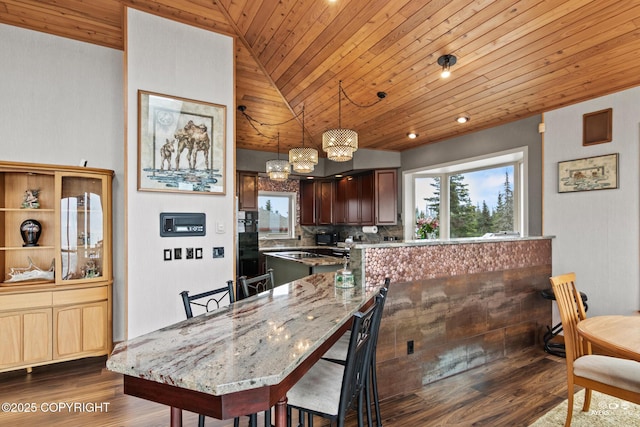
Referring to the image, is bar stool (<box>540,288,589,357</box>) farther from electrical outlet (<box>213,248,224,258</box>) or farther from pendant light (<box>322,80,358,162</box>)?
electrical outlet (<box>213,248,224,258</box>)

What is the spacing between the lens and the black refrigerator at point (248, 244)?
5823 millimetres

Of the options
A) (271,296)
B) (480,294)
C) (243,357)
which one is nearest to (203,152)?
(271,296)

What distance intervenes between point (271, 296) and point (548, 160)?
3.52 m

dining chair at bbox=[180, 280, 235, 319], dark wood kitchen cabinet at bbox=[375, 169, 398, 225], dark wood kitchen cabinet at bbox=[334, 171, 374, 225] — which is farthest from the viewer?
dark wood kitchen cabinet at bbox=[334, 171, 374, 225]

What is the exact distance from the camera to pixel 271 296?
6.71 ft

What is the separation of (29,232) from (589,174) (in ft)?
17.9

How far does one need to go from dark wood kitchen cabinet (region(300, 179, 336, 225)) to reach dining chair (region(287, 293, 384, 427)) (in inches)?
210

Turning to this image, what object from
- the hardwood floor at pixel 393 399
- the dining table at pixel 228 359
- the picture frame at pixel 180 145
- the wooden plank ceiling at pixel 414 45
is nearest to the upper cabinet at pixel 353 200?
the wooden plank ceiling at pixel 414 45

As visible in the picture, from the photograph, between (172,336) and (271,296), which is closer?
(172,336)

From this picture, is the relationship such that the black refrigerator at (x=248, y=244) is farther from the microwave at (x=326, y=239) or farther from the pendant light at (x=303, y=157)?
the pendant light at (x=303, y=157)

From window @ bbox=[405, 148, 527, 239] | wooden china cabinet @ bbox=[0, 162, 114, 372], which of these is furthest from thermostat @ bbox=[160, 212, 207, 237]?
window @ bbox=[405, 148, 527, 239]

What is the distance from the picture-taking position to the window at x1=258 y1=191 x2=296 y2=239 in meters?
7.11

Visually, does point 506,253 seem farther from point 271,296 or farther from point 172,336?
point 172,336

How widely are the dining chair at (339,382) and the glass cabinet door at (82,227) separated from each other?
255cm
